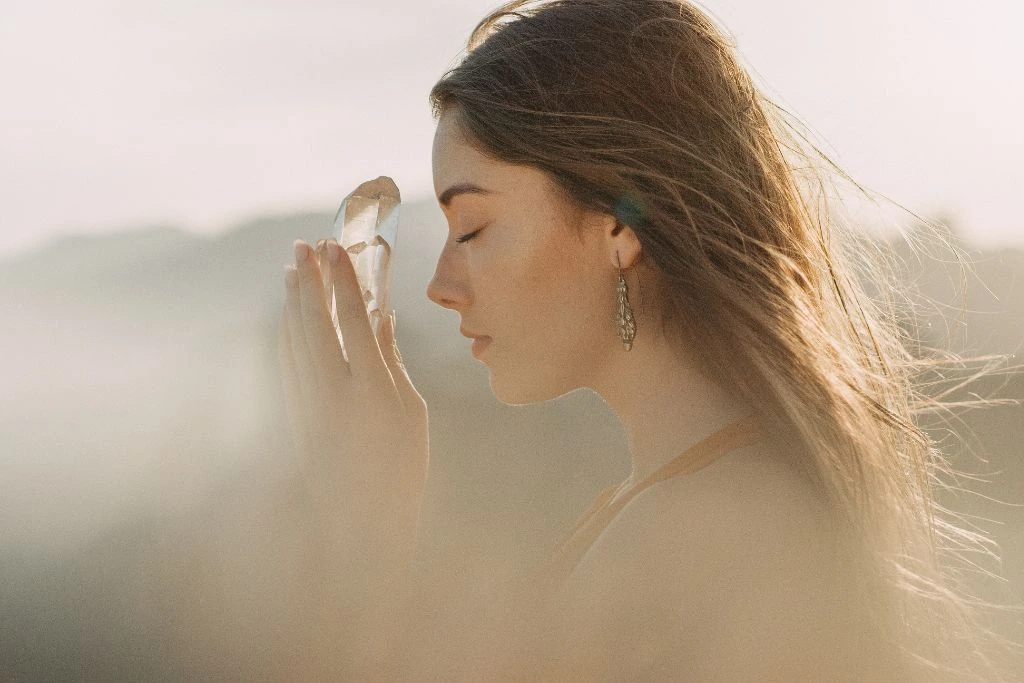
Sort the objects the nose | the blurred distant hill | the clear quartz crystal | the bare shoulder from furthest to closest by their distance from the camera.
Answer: the blurred distant hill
the clear quartz crystal
the nose
the bare shoulder

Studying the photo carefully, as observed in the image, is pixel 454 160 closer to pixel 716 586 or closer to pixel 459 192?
pixel 459 192

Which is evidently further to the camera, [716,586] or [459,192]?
[459,192]

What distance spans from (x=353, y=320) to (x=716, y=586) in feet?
3.07

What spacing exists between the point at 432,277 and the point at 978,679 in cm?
151

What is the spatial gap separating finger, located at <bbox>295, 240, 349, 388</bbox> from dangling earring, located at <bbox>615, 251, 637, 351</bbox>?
0.62m

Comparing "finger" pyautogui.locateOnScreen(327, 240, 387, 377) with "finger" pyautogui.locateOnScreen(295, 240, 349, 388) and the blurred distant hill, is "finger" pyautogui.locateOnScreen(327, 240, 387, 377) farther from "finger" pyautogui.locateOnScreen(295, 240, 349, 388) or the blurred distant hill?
the blurred distant hill

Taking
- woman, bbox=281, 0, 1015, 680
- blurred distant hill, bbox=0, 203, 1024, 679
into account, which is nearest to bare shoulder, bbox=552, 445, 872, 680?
woman, bbox=281, 0, 1015, 680

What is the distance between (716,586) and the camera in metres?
2.06

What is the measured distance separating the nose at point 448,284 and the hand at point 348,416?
0.76 feet

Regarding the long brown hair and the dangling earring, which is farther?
the dangling earring

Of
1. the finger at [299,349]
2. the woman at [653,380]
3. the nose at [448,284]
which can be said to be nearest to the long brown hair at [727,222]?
the woman at [653,380]

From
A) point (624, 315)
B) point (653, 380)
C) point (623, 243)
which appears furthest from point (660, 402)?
point (623, 243)

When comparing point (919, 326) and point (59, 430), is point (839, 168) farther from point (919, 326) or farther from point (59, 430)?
point (59, 430)

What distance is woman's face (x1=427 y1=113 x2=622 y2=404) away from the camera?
2.51 metres
